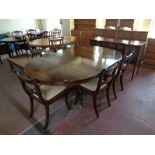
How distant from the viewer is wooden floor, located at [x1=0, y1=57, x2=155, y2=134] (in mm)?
1755

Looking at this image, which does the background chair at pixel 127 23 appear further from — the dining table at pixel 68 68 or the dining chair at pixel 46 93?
the dining chair at pixel 46 93

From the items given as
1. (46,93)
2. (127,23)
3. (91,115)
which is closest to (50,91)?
(46,93)

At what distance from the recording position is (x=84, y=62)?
204cm

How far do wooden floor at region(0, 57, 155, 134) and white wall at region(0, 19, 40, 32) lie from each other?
4329 millimetres

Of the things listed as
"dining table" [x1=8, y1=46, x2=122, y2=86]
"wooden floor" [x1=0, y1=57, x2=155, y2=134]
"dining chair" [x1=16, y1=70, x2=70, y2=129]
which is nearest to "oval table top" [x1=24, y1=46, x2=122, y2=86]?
"dining table" [x1=8, y1=46, x2=122, y2=86]

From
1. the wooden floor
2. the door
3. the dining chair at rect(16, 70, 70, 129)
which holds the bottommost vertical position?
the wooden floor

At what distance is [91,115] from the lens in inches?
78.6

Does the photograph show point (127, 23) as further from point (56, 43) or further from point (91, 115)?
point (91, 115)

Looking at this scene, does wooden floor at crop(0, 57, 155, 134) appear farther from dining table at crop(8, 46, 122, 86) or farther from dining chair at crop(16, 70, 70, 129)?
dining table at crop(8, 46, 122, 86)

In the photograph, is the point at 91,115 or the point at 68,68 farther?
the point at 91,115

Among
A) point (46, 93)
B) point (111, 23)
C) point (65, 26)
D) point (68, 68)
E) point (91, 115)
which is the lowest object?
point (91, 115)

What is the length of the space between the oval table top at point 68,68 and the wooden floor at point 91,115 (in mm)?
669

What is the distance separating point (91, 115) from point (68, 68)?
0.78 m
